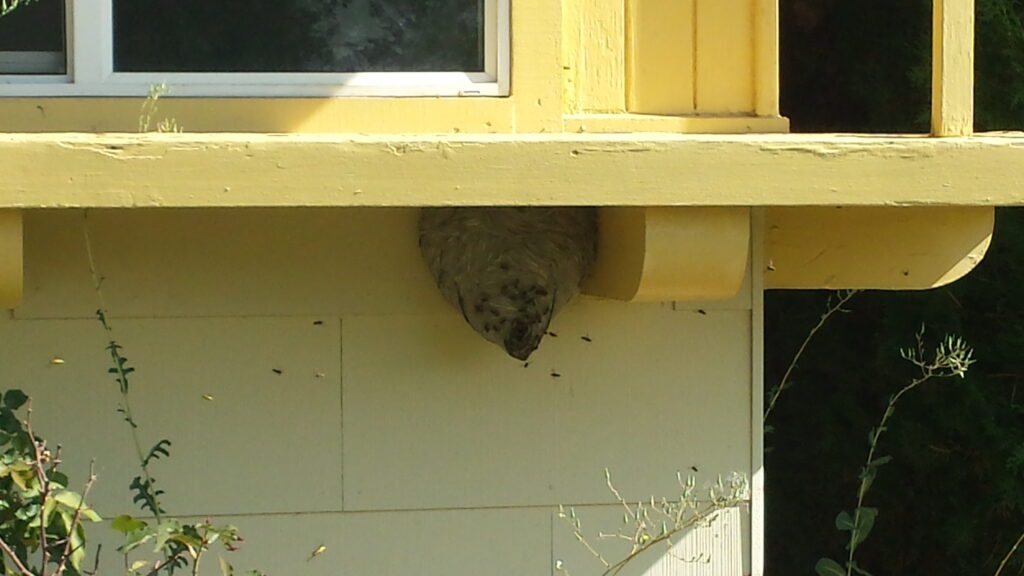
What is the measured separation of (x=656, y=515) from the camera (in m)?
2.92

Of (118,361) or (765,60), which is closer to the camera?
(118,361)

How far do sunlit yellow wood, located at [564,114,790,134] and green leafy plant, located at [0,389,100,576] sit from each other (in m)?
1.12

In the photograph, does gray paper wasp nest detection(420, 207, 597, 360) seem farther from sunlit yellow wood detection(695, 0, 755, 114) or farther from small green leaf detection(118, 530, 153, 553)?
small green leaf detection(118, 530, 153, 553)

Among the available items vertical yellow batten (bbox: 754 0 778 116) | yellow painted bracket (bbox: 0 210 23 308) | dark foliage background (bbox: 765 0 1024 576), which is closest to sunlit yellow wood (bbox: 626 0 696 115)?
vertical yellow batten (bbox: 754 0 778 116)

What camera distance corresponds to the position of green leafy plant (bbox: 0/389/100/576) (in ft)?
7.57

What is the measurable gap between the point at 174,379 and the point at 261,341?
0.18m

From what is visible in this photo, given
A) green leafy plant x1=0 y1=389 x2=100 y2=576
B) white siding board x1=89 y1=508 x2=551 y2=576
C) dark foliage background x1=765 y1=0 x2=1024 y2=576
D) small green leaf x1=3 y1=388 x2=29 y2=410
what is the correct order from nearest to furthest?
green leafy plant x1=0 y1=389 x2=100 y2=576 → small green leaf x1=3 y1=388 x2=29 y2=410 → white siding board x1=89 y1=508 x2=551 y2=576 → dark foliage background x1=765 y1=0 x2=1024 y2=576

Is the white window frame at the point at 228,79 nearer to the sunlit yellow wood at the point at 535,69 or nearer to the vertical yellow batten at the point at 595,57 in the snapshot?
the sunlit yellow wood at the point at 535,69

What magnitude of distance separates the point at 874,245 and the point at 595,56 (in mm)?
707

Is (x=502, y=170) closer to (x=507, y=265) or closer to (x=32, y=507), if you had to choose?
(x=507, y=265)

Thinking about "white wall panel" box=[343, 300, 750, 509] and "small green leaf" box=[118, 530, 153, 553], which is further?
"white wall panel" box=[343, 300, 750, 509]

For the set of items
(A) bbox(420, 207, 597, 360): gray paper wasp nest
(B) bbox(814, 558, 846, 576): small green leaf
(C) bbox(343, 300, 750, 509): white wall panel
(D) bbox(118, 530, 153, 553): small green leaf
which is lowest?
(B) bbox(814, 558, 846, 576): small green leaf

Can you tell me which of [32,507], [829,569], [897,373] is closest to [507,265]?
[32,507]

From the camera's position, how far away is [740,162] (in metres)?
2.46
